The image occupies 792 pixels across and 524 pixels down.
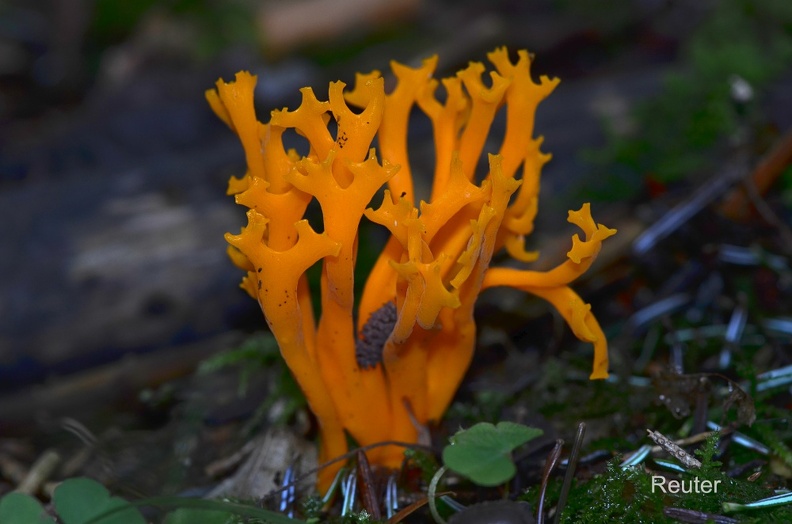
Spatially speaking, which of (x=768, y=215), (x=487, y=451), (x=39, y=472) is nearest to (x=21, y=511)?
(x=39, y=472)

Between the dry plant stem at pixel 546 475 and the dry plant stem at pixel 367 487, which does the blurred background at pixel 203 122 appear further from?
the dry plant stem at pixel 546 475

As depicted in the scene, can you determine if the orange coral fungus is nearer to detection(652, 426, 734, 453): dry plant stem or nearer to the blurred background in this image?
detection(652, 426, 734, 453): dry plant stem

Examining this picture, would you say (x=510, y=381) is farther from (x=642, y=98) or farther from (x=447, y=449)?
(x=642, y=98)

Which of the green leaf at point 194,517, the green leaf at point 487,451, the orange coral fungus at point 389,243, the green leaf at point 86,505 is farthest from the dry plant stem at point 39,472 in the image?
the green leaf at point 487,451

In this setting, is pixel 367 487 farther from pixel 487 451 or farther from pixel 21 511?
pixel 21 511

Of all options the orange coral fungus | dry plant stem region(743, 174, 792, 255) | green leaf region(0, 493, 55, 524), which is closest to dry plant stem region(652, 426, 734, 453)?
the orange coral fungus

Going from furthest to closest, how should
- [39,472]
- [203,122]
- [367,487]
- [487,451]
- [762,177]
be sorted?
[203,122], [762,177], [39,472], [367,487], [487,451]
